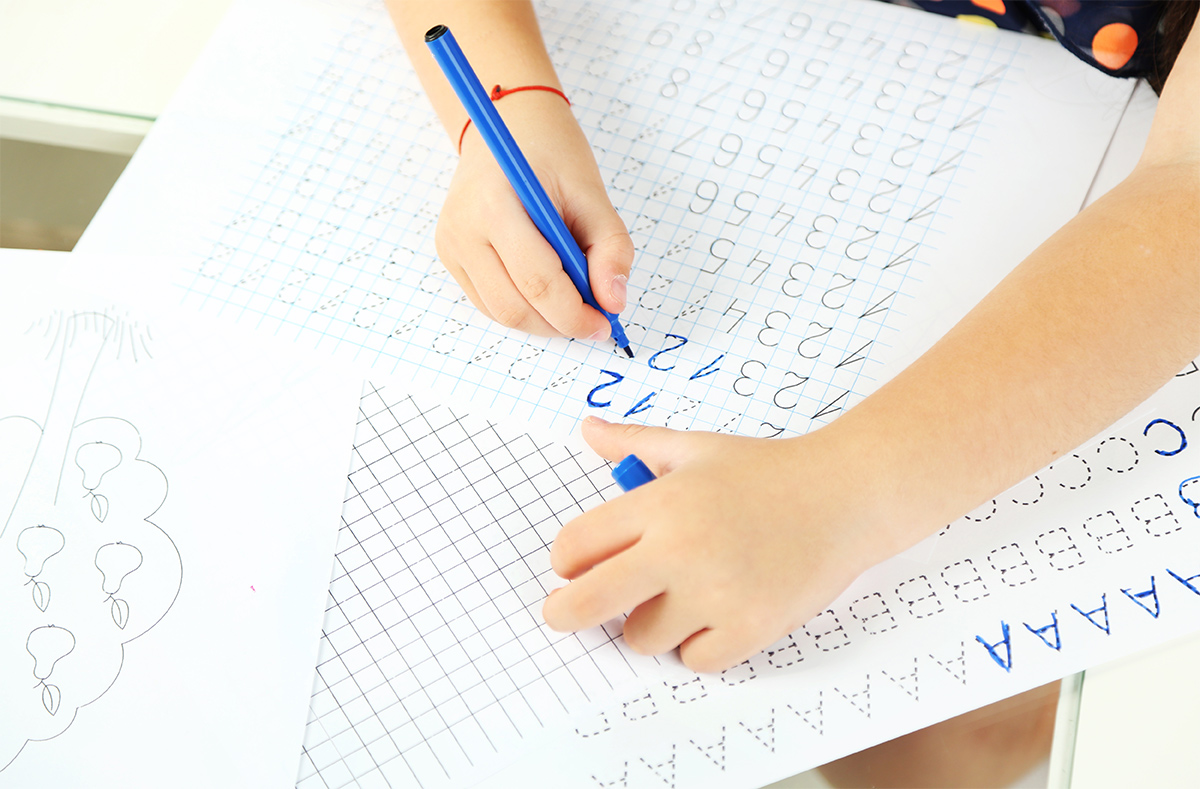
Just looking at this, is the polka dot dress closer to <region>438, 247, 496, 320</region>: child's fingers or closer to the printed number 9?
the printed number 9

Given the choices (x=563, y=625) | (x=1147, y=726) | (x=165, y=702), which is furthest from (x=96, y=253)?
(x=1147, y=726)

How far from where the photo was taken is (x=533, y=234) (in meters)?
0.53

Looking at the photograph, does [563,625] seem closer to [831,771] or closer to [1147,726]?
[831,771]

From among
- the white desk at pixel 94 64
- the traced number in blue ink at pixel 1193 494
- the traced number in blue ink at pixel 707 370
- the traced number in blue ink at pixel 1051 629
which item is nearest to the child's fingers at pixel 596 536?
the traced number in blue ink at pixel 707 370

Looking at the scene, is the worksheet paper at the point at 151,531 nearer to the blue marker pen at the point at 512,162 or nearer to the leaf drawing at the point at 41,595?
the leaf drawing at the point at 41,595

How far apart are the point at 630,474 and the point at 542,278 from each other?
0.47 ft

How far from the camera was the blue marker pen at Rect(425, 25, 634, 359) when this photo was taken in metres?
0.45

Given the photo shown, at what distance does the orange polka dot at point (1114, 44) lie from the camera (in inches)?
24.5

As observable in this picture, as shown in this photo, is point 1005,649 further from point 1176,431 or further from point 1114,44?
point 1114,44

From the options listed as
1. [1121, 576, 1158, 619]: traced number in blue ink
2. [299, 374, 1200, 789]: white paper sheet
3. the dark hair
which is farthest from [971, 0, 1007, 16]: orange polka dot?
[1121, 576, 1158, 619]: traced number in blue ink

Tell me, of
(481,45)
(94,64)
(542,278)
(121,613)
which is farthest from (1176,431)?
(94,64)

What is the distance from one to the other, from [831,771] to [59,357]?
55cm

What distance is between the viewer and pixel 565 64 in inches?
26.8

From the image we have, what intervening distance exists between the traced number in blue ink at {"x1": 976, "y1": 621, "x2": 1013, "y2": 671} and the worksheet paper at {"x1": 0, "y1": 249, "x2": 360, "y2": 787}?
0.38 meters
